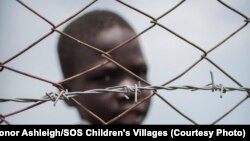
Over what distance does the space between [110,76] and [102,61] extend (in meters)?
0.11

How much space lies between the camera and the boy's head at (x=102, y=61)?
6.52 feet

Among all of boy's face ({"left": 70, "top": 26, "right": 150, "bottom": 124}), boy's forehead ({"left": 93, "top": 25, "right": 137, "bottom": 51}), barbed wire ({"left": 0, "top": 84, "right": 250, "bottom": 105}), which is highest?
boy's forehead ({"left": 93, "top": 25, "right": 137, "bottom": 51})

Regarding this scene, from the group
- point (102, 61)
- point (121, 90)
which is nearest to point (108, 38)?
point (102, 61)

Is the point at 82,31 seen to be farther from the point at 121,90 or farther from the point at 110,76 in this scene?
the point at 121,90

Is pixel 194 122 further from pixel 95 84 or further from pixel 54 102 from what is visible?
pixel 95 84

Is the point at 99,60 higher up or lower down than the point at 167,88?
higher up

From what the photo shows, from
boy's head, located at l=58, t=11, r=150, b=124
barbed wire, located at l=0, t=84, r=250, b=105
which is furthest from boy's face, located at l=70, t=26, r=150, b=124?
barbed wire, located at l=0, t=84, r=250, b=105

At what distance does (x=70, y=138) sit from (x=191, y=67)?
43cm

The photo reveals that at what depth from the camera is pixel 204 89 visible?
1.23 m

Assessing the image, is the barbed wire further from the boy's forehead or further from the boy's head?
the boy's forehead

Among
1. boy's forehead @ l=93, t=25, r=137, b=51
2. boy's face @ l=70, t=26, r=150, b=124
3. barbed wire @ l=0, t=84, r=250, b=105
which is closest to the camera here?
barbed wire @ l=0, t=84, r=250, b=105

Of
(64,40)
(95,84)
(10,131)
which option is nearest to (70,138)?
(10,131)

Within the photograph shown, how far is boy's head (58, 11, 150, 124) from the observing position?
199cm

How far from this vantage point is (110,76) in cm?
204
